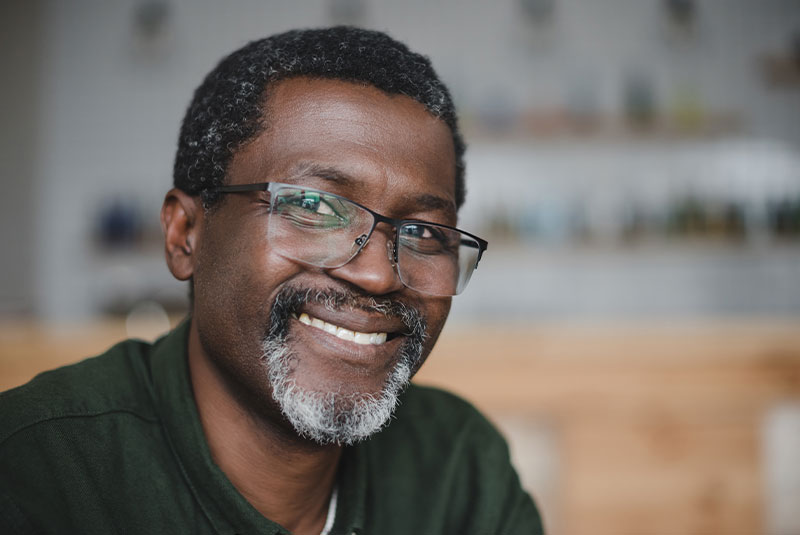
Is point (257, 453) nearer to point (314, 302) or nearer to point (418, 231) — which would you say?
point (314, 302)

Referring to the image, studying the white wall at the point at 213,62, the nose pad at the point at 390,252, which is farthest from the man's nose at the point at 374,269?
the white wall at the point at 213,62

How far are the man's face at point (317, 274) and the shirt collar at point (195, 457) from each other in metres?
0.06

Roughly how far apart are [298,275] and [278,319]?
62 millimetres

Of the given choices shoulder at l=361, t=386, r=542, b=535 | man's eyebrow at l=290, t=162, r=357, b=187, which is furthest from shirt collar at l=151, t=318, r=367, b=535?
man's eyebrow at l=290, t=162, r=357, b=187

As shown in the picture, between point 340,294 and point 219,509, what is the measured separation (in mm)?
317

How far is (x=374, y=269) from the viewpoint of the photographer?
0.89m

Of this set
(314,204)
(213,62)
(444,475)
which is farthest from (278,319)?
(213,62)

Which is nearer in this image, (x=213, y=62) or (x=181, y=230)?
(x=181, y=230)

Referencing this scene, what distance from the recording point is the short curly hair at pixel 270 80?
954mm

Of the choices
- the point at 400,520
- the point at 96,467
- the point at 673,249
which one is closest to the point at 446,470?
the point at 400,520

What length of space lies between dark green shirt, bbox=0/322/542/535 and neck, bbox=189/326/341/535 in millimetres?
49

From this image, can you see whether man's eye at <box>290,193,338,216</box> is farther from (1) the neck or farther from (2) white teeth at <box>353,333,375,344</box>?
(1) the neck

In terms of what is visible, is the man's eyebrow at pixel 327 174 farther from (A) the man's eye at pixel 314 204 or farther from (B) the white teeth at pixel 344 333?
(B) the white teeth at pixel 344 333

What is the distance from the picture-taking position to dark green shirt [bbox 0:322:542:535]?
77 centimetres
